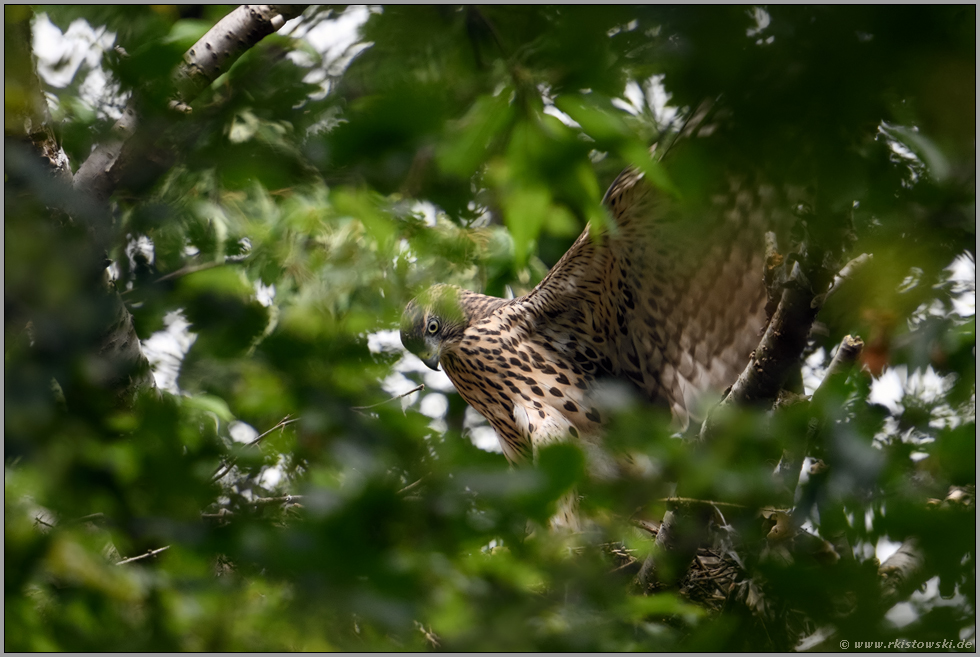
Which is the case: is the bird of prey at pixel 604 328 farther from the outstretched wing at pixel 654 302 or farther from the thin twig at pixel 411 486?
the thin twig at pixel 411 486

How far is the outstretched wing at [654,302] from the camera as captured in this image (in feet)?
7.91

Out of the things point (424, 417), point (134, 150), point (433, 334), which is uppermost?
point (134, 150)

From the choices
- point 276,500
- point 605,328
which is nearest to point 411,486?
point 276,500

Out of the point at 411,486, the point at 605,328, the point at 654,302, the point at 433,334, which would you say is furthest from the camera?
A: the point at 433,334

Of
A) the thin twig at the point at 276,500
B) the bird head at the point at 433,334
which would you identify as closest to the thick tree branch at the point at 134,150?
the thin twig at the point at 276,500

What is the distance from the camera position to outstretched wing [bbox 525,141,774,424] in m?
2.41

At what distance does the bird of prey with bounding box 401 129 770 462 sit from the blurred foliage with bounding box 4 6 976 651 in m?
1.38

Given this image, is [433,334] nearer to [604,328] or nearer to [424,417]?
[604,328]

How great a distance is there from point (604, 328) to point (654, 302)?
0.32 m

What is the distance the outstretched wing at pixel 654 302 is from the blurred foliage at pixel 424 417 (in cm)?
137

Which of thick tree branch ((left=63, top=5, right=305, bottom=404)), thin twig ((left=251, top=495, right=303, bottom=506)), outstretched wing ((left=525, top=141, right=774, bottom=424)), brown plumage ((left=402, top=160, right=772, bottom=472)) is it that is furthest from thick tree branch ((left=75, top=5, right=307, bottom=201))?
outstretched wing ((left=525, top=141, right=774, bottom=424))

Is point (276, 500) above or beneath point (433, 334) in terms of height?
above

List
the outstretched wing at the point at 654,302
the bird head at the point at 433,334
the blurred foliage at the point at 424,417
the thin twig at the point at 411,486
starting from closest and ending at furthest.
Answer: the blurred foliage at the point at 424,417 → the thin twig at the point at 411,486 → the outstretched wing at the point at 654,302 → the bird head at the point at 433,334

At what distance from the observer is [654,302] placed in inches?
110
